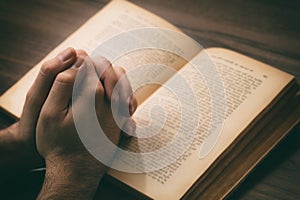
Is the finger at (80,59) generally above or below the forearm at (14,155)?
above

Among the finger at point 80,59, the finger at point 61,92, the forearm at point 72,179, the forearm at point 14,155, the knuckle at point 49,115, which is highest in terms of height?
the finger at point 80,59

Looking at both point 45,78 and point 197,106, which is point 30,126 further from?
point 197,106

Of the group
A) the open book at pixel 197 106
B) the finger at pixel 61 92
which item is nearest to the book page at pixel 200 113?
the open book at pixel 197 106

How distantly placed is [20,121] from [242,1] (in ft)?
1.92

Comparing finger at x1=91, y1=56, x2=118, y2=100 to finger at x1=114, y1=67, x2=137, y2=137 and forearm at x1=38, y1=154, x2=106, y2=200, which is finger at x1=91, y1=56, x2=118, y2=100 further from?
forearm at x1=38, y1=154, x2=106, y2=200

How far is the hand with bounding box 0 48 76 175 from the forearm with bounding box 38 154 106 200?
0.08 metres

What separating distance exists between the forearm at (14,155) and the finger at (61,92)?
0.11 m

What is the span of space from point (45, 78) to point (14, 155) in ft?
0.52

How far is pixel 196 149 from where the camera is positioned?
3.17 ft

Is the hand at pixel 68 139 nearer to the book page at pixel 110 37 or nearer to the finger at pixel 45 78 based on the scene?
the finger at pixel 45 78

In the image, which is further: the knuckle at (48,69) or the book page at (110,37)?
the book page at (110,37)

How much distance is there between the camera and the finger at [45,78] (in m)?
0.96

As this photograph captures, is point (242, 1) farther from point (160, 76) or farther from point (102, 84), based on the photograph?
point (102, 84)

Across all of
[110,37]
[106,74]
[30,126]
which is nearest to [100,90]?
[106,74]
